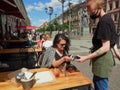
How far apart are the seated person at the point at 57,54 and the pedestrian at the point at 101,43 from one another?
712 millimetres

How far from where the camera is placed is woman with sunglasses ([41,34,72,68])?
3711 mm

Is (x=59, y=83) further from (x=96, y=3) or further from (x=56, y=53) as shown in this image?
(x=96, y=3)

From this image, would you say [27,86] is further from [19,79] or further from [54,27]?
[54,27]

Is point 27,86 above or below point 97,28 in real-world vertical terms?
below

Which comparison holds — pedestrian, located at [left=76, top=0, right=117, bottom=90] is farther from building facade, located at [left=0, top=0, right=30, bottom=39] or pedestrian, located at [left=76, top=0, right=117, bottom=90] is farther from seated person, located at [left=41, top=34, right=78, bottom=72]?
building facade, located at [left=0, top=0, right=30, bottom=39]

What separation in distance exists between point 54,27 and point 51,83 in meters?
62.8

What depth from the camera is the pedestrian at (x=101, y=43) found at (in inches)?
110

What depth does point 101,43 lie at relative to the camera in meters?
2.90

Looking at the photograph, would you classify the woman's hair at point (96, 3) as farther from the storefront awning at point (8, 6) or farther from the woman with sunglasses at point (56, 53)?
the storefront awning at point (8, 6)

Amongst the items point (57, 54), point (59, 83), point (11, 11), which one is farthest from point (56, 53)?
point (11, 11)

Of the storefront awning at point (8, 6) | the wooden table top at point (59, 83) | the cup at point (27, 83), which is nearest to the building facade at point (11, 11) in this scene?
the storefront awning at point (8, 6)

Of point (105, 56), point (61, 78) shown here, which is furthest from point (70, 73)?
point (105, 56)

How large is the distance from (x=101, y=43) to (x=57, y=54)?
49.6 inches

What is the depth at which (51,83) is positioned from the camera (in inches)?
120
